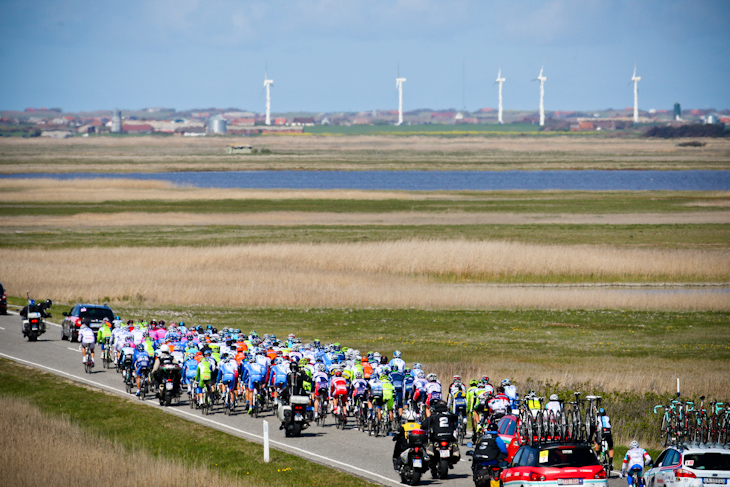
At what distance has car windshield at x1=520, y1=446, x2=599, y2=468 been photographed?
19.6m

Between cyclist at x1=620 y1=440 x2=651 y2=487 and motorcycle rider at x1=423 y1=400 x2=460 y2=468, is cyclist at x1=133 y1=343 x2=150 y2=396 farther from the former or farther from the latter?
cyclist at x1=620 y1=440 x2=651 y2=487

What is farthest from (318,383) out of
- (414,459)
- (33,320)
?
(33,320)

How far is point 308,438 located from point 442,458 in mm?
6550

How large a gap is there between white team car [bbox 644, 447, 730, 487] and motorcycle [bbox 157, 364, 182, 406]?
19019mm

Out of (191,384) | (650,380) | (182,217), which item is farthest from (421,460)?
(182,217)

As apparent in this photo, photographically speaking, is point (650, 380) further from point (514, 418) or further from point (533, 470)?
point (533, 470)

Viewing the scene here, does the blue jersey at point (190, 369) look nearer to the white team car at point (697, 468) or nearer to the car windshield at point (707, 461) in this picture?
the white team car at point (697, 468)

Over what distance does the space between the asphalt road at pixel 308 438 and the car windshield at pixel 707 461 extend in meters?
4.02

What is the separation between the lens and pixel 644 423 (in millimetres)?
29766

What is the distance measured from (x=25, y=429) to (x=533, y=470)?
18.7 meters

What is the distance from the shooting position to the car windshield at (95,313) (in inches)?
1864

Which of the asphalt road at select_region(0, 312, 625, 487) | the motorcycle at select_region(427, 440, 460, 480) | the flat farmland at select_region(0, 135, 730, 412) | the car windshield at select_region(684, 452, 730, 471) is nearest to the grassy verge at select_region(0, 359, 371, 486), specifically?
the asphalt road at select_region(0, 312, 625, 487)

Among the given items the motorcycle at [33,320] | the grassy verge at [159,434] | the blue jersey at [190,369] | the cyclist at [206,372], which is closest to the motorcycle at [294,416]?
the grassy verge at [159,434]

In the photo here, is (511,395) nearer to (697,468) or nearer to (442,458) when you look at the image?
(442,458)
